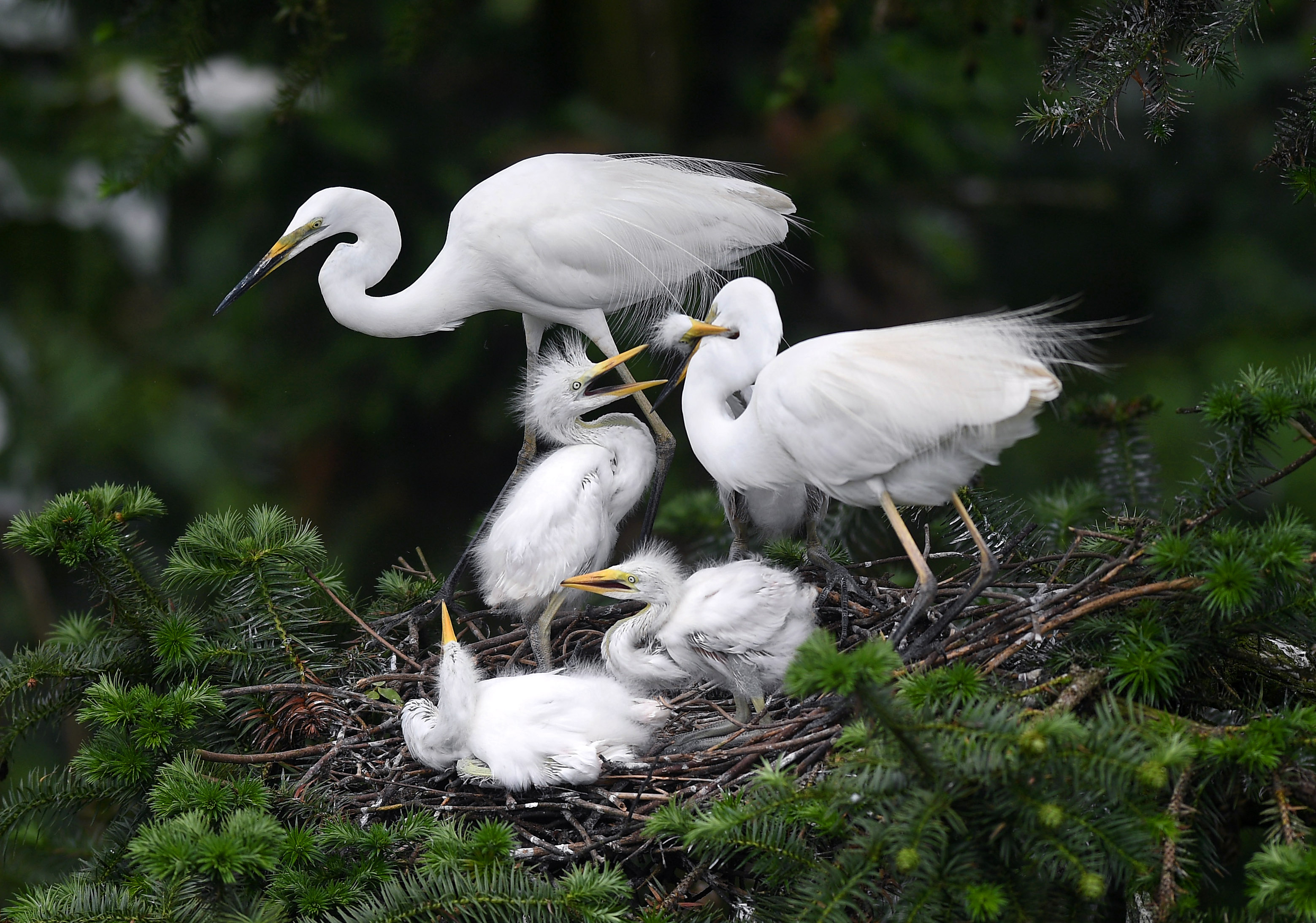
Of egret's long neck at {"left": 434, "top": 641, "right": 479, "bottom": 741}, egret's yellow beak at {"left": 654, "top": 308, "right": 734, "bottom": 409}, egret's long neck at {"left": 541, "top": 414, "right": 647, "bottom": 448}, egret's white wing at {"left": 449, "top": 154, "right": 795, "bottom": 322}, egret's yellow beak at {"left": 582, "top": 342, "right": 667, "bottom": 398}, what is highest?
egret's white wing at {"left": 449, "top": 154, "right": 795, "bottom": 322}

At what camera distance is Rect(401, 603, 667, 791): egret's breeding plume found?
182cm

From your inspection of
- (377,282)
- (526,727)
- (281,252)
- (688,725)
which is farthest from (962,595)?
(281,252)

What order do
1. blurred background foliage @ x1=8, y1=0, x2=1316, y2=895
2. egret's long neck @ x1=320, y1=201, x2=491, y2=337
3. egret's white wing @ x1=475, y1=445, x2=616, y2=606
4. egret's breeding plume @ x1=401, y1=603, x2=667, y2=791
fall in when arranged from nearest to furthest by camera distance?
egret's breeding plume @ x1=401, y1=603, x2=667, y2=791
egret's white wing @ x1=475, y1=445, x2=616, y2=606
egret's long neck @ x1=320, y1=201, x2=491, y2=337
blurred background foliage @ x1=8, y1=0, x2=1316, y2=895

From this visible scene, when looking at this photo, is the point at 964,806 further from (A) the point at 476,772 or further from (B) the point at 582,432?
(B) the point at 582,432

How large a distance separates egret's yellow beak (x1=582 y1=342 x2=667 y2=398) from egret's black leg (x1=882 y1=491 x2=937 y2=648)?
637mm

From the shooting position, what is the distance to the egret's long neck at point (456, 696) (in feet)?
6.17

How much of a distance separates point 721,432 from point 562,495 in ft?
1.29

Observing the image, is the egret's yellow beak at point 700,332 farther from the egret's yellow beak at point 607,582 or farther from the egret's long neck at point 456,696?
the egret's long neck at point 456,696

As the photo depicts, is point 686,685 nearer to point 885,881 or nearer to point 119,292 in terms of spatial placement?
point 885,881

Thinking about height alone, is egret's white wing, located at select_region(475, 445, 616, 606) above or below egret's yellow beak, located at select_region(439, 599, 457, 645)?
above

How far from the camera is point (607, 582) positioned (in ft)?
6.79

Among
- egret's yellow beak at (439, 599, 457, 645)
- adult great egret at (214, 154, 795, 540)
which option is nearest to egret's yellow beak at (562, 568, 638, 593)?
egret's yellow beak at (439, 599, 457, 645)

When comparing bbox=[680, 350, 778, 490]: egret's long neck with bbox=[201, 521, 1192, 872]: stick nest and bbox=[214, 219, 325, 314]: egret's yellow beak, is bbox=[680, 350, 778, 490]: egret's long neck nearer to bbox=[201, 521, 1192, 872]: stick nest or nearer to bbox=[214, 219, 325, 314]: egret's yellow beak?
bbox=[201, 521, 1192, 872]: stick nest

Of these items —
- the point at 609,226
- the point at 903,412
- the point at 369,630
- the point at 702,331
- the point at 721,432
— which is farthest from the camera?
the point at 609,226
